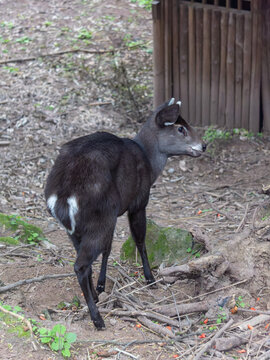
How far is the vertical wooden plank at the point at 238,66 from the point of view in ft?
34.0

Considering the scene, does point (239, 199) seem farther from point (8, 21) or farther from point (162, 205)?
point (8, 21)

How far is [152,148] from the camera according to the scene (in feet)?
23.2

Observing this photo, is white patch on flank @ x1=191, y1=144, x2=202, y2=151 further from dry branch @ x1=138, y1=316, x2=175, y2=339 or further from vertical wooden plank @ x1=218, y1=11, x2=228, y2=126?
vertical wooden plank @ x1=218, y1=11, x2=228, y2=126

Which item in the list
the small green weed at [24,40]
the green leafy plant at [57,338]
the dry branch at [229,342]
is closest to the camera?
the green leafy plant at [57,338]

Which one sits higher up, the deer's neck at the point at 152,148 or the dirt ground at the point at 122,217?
the deer's neck at the point at 152,148

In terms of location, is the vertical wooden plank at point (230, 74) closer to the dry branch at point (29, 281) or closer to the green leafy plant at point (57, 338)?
the dry branch at point (29, 281)

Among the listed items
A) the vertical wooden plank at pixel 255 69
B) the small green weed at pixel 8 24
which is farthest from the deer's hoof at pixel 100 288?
the small green weed at pixel 8 24

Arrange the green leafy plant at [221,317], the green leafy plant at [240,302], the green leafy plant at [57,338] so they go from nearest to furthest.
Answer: the green leafy plant at [57,338], the green leafy plant at [221,317], the green leafy plant at [240,302]

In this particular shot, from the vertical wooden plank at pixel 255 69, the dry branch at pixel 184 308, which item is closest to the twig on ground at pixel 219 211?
the vertical wooden plank at pixel 255 69

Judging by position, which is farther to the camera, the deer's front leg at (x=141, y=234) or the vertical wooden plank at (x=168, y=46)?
the vertical wooden plank at (x=168, y=46)

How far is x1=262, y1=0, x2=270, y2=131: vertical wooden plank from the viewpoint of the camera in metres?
10.1

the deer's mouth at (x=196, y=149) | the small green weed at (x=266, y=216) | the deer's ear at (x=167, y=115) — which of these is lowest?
the small green weed at (x=266, y=216)

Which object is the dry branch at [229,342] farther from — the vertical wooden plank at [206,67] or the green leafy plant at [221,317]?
the vertical wooden plank at [206,67]

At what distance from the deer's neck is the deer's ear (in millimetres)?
155
